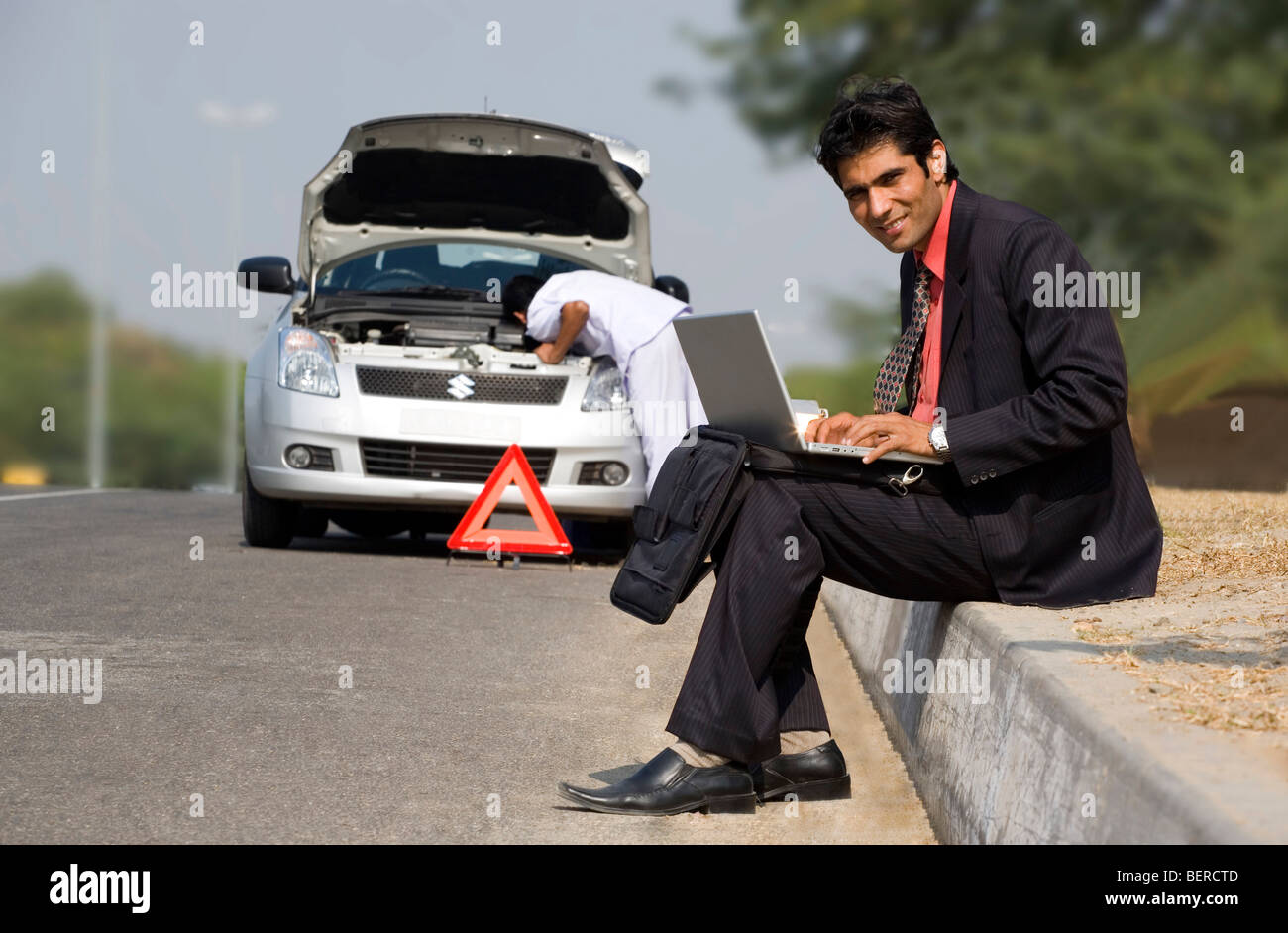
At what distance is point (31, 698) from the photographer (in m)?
4.98

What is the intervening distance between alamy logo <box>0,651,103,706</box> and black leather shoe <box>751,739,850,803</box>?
6.67 feet

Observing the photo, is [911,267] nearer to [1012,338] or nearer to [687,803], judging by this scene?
[1012,338]

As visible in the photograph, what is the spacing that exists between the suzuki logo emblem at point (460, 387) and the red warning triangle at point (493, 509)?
0.42m

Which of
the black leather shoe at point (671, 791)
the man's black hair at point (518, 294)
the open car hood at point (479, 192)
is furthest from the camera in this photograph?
the open car hood at point (479, 192)

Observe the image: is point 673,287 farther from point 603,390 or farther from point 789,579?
point 789,579

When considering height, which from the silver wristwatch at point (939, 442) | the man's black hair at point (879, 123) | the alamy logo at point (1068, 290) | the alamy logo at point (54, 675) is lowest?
the alamy logo at point (54, 675)

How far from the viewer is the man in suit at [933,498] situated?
3.94m

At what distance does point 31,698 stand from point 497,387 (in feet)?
16.3

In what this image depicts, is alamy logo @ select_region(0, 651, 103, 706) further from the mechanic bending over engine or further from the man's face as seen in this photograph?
the mechanic bending over engine

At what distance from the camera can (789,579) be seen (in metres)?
3.93

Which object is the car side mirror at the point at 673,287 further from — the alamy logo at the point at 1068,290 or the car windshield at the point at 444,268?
the alamy logo at the point at 1068,290

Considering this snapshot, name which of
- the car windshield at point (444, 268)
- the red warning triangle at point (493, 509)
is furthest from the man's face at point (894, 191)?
the car windshield at point (444, 268)
